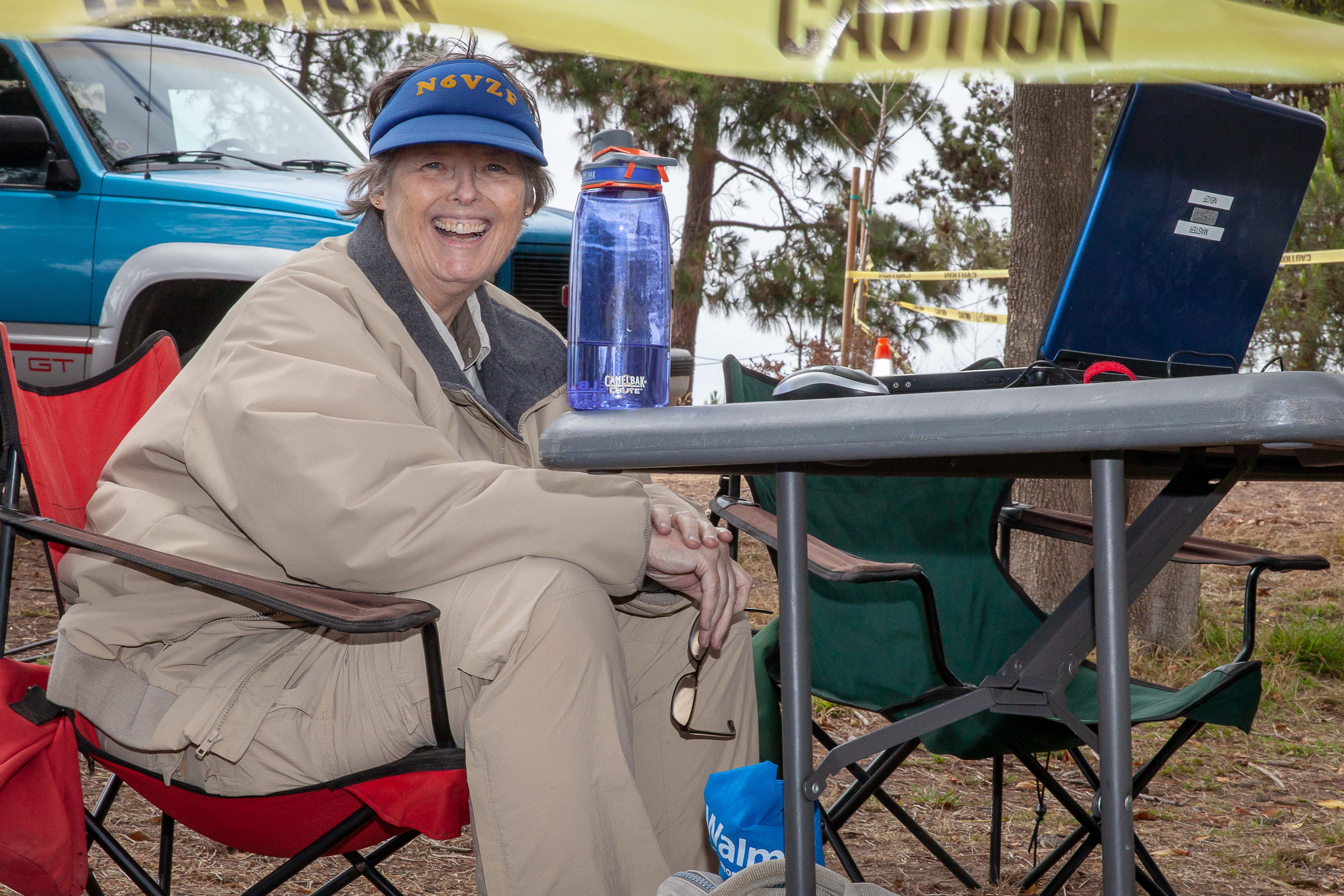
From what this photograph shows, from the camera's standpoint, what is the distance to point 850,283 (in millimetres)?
9156

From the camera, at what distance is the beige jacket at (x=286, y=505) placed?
1348 millimetres

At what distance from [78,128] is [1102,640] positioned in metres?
4.36

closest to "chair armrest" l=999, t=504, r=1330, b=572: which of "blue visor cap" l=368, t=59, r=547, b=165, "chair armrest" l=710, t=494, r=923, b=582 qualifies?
"chair armrest" l=710, t=494, r=923, b=582

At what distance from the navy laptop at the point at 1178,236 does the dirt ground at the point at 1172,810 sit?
134 cm

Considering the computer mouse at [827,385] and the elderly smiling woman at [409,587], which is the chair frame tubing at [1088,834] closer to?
the elderly smiling woman at [409,587]

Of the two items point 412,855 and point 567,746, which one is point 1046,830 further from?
point 567,746

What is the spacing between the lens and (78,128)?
4.29 metres

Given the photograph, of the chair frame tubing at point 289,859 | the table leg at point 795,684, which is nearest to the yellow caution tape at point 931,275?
the chair frame tubing at point 289,859

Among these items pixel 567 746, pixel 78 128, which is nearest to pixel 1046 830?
pixel 567 746

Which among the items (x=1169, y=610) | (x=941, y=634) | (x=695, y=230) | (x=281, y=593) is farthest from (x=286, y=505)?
(x=695, y=230)

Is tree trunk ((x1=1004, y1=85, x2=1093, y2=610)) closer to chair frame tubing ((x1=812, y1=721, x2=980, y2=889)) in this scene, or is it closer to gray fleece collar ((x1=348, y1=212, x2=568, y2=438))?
chair frame tubing ((x1=812, y1=721, x2=980, y2=889))

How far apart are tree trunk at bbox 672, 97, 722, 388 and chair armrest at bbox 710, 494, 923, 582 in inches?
309

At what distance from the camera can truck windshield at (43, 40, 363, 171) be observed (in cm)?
435

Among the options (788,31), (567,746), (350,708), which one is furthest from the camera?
(788,31)
